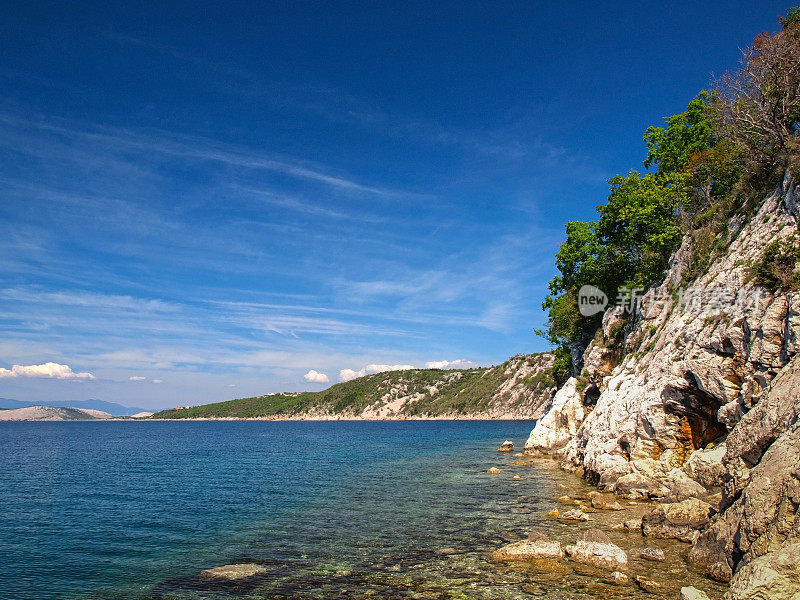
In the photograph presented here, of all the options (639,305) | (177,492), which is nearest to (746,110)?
(639,305)

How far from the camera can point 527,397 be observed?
192m

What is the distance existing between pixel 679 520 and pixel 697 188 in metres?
34.0

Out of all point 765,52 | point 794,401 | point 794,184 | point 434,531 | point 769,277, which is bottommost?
point 434,531

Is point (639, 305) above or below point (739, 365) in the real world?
above

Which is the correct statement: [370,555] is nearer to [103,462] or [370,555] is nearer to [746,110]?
[746,110]

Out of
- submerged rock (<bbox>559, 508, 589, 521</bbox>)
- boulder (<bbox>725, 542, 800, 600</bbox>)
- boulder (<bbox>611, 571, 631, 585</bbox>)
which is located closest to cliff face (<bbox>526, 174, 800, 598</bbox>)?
boulder (<bbox>725, 542, 800, 600</bbox>)

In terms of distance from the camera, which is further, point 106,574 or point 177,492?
point 177,492

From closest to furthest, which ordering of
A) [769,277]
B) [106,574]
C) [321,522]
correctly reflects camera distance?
[106,574] → [769,277] → [321,522]

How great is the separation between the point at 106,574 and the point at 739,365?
27601 millimetres

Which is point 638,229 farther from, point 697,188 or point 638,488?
point 638,488

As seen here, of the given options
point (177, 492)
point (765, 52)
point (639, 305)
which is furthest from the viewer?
point (639, 305)

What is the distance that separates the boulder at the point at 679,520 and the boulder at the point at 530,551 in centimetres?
433

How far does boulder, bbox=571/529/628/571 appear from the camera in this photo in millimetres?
16109

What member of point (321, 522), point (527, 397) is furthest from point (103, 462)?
point (527, 397)
